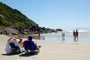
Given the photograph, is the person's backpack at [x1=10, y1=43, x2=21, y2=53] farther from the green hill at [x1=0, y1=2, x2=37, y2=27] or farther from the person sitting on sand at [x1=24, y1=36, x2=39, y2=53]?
the green hill at [x1=0, y1=2, x2=37, y2=27]

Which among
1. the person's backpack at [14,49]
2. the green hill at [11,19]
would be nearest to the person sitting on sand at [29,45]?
the person's backpack at [14,49]

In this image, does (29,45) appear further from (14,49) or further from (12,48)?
(12,48)

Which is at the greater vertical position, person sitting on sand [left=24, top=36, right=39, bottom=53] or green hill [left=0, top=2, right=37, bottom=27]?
green hill [left=0, top=2, right=37, bottom=27]

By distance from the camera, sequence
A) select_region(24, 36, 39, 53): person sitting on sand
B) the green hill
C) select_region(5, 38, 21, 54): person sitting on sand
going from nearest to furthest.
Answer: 1. select_region(24, 36, 39, 53): person sitting on sand
2. select_region(5, 38, 21, 54): person sitting on sand
3. the green hill

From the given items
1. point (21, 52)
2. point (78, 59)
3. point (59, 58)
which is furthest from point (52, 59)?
point (21, 52)

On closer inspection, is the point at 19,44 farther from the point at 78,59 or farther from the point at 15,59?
the point at 78,59

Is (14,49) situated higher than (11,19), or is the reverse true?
(11,19)

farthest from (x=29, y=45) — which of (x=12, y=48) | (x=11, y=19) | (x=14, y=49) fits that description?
(x=11, y=19)

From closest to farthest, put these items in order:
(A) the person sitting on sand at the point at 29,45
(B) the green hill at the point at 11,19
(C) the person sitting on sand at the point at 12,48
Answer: (A) the person sitting on sand at the point at 29,45 → (C) the person sitting on sand at the point at 12,48 → (B) the green hill at the point at 11,19

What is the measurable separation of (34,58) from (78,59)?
2571 mm

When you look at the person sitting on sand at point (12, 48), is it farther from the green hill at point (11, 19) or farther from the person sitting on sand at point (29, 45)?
the green hill at point (11, 19)

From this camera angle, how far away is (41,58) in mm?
13188

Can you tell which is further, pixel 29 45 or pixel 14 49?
pixel 14 49

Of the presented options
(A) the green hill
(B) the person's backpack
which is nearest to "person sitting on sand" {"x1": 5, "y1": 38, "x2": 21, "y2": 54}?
(B) the person's backpack
